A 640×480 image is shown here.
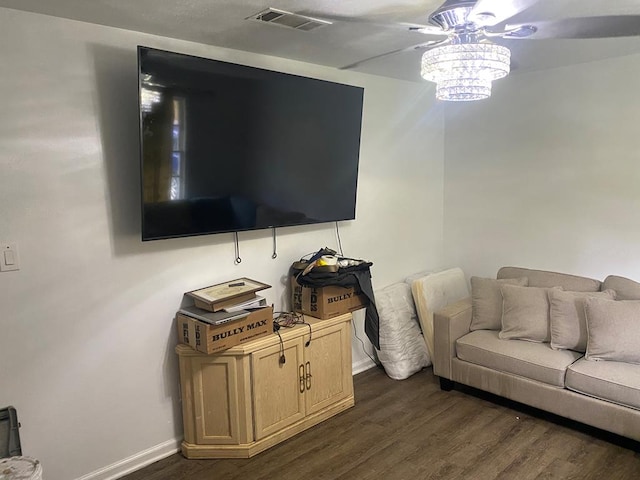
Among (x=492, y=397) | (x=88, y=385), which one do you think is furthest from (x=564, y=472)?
(x=88, y=385)

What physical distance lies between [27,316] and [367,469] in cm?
190

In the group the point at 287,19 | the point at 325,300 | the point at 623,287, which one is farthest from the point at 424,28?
the point at 623,287

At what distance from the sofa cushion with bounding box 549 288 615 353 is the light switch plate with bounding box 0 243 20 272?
3079mm

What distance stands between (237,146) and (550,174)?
8.26 ft

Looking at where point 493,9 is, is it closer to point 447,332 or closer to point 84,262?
point 84,262

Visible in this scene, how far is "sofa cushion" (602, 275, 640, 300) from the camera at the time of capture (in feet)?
10.6

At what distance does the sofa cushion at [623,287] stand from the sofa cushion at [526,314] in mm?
406

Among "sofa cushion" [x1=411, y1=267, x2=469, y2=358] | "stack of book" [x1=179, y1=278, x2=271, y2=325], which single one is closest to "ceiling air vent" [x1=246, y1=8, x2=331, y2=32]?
"stack of book" [x1=179, y1=278, x2=271, y2=325]

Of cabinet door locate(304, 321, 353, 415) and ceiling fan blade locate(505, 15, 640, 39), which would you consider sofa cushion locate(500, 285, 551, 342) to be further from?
ceiling fan blade locate(505, 15, 640, 39)

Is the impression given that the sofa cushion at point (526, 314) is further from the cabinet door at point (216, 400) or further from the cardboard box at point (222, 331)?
the cabinet door at point (216, 400)

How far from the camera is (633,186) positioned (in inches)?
140

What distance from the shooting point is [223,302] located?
9.07 ft

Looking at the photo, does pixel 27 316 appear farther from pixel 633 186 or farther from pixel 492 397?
pixel 633 186

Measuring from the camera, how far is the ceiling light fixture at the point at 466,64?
5.81ft
